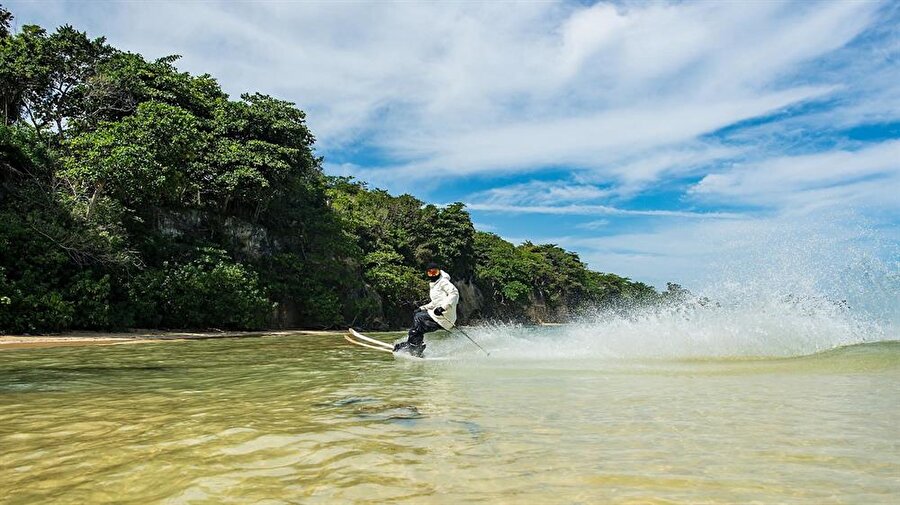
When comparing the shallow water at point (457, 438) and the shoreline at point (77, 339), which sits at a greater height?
the shallow water at point (457, 438)

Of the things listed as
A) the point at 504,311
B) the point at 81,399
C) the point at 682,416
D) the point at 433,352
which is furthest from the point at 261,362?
the point at 504,311

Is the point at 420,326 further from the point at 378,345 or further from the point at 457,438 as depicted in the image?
the point at 457,438

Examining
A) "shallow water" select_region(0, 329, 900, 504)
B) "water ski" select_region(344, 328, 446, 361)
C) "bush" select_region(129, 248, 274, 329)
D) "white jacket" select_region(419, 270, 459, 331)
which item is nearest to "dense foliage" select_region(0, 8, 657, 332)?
"bush" select_region(129, 248, 274, 329)

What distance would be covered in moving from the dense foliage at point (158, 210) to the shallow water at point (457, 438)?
496 inches

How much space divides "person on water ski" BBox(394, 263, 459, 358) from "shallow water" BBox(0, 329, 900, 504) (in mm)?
3236

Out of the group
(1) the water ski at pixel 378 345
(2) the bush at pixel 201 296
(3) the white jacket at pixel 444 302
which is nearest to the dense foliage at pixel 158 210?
(2) the bush at pixel 201 296

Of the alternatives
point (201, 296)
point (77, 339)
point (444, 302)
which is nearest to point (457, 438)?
point (444, 302)

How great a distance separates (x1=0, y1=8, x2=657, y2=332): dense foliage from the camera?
62.4 feet

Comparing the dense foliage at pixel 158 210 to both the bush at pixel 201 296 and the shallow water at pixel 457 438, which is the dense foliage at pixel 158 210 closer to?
the bush at pixel 201 296

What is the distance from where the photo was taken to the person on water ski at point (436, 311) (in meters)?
11.6

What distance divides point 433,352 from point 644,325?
5014 millimetres

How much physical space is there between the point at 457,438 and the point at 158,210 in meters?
26.0

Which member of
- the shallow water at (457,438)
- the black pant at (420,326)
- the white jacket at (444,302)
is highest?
the white jacket at (444,302)

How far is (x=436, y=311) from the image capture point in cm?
1159
